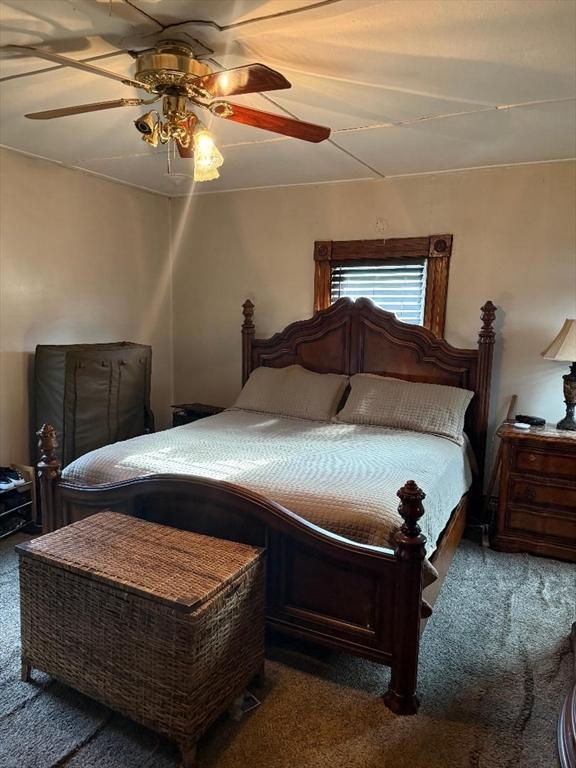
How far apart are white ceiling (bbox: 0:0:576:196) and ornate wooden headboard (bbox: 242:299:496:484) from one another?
1039 millimetres

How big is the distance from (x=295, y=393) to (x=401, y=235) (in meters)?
1.36

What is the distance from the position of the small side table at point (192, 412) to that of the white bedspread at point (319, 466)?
0.83m

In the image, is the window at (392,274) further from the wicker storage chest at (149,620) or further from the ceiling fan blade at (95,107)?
the wicker storage chest at (149,620)

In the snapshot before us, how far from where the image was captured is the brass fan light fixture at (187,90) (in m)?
1.78

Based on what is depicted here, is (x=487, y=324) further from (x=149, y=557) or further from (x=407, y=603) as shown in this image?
(x=149, y=557)

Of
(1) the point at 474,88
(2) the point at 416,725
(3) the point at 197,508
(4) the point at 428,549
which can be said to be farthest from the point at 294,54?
(2) the point at 416,725

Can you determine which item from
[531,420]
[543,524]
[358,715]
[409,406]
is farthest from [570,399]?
[358,715]

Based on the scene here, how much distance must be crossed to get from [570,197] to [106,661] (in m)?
3.52

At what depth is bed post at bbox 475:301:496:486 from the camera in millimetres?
3473

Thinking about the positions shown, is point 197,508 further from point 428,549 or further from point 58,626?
point 428,549

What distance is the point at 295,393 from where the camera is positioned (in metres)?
3.72

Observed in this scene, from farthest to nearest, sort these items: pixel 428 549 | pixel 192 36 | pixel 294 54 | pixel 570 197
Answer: pixel 570 197, pixel 428 549, pixel 294 54, pixel 192 36

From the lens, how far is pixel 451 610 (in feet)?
8.39

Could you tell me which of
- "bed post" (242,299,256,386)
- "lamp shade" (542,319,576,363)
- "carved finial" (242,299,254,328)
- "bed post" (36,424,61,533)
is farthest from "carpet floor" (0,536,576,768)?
"carved finial" (242,299,254,328)
